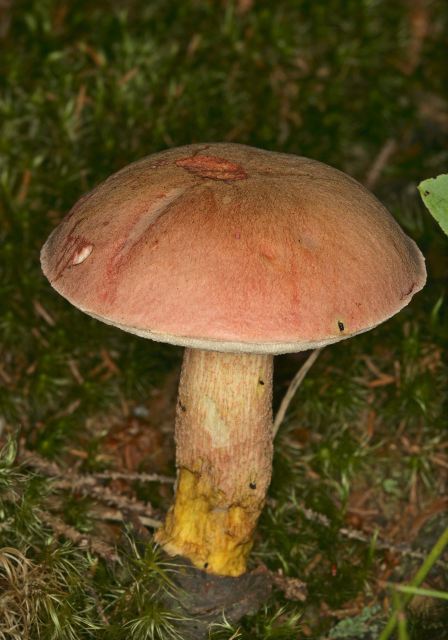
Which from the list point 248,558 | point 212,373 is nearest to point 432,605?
point 248,558

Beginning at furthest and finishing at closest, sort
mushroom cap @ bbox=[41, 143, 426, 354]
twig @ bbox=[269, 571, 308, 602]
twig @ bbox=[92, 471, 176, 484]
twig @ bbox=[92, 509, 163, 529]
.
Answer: twig @ bbox=[92, 471, 176, 484] < twig @ bbox=[92, 509, 163, 529] < twig @ bbox=[269, 571, 308, 602] < mushroom cap @ bbox=[41, 143, 426, 354]

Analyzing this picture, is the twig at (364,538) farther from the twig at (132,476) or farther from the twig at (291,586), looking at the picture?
the twig at (132,476)

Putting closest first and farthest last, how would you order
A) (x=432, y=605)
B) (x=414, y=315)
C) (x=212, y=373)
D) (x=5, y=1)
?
(x=212, y=373) → (x=432, y=605) → (x=414, y=315) → (x=5, y=1)

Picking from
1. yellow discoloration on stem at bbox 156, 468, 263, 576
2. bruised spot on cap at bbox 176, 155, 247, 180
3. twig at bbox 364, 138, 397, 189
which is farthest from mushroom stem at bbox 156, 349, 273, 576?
twig at bbox 364, 138, 397, 189

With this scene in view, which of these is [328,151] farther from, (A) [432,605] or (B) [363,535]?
(A) [432,605]

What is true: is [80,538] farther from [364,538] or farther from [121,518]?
[364,538]

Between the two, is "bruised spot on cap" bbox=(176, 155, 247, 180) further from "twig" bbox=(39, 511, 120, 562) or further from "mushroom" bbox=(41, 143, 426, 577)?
"twig" bbox=(39, 511, 120, 562)

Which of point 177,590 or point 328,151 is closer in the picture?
point 177,590

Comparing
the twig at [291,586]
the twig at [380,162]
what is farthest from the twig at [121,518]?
the twig at [380,162]
